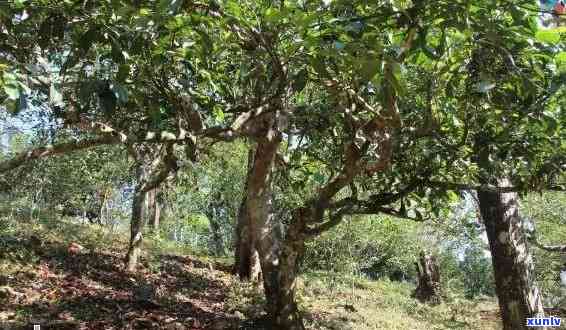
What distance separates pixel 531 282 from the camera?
5.68m

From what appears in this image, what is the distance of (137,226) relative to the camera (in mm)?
10992

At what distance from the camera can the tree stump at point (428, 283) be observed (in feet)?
65.4

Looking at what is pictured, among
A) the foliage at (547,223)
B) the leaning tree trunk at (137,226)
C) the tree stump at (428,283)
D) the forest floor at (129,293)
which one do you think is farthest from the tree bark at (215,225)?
the leaning tree trunk at (137,226)

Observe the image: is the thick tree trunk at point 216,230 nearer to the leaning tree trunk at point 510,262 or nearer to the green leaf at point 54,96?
the leaning tree trunk at point 510,262

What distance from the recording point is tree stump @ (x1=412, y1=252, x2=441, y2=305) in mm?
19922

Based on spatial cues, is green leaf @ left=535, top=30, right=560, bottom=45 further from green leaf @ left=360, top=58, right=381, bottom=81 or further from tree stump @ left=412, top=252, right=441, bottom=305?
tree stump @ left=412, top=252, right=441, bottom=305

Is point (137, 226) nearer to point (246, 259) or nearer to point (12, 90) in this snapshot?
point (246, 259)

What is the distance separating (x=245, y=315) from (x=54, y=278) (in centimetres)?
308

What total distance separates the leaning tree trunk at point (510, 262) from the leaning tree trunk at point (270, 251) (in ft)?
7.06

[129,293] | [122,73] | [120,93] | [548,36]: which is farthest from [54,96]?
[129,293]

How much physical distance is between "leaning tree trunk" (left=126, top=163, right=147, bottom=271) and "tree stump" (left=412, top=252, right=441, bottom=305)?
1232cm

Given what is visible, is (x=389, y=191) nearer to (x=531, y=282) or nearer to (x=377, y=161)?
(x=377, y=161)

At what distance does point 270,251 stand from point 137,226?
5.80 meters

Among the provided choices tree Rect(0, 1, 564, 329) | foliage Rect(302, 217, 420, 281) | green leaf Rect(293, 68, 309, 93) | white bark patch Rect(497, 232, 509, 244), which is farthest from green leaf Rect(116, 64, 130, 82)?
foliage Rect(302, 217, 420, 281)
